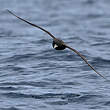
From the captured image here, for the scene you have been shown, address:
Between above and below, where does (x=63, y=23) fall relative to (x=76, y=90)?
above

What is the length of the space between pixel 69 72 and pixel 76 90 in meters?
2.27

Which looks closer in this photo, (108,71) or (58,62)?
(108,71)

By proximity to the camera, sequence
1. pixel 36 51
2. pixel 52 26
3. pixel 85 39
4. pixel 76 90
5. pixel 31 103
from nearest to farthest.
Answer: pixel 31 103
pixel 76 90
pixel 36 51
pixel 85 39
pixel 52 26

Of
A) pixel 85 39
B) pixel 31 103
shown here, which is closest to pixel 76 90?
pixel 31 103

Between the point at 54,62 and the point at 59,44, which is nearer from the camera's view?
the point at 59,44

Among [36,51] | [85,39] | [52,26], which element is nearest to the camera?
[36,51]

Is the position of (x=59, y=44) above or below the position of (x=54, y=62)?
above

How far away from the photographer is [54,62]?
19500 mm

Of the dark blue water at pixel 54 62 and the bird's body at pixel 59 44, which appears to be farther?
the bird's body at pixel 59 44

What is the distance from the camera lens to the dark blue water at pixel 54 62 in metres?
14.9

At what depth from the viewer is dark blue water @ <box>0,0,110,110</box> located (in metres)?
14.9

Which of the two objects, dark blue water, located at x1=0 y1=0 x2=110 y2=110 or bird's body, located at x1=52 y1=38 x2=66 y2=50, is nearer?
dark blue water, located at x1=0 y1=0 x2=110 y2=110

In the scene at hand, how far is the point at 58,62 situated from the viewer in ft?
64.0

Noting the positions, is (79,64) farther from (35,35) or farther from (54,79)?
(35,35)
